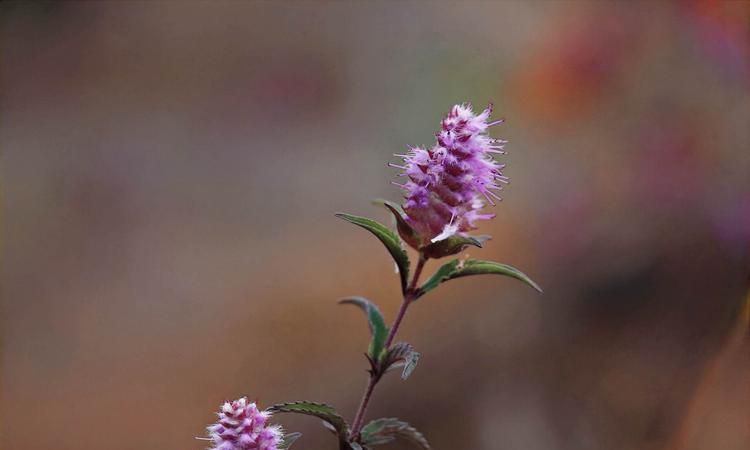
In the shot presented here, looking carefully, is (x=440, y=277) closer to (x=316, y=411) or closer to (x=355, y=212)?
(x=316, y=411)

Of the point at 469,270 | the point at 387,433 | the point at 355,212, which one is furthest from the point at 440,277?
the point at 355,212

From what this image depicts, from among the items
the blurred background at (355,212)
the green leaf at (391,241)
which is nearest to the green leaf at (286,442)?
the green leaf at (391,241)

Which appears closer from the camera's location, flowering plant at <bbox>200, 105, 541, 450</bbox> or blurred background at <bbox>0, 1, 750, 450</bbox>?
flowering plant at <bbox>200, 105, 541, 450</bbox>

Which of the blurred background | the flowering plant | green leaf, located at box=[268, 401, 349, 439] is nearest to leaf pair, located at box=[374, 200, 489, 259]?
the flowering plant

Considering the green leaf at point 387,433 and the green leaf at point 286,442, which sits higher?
the green leaf at point 387,433

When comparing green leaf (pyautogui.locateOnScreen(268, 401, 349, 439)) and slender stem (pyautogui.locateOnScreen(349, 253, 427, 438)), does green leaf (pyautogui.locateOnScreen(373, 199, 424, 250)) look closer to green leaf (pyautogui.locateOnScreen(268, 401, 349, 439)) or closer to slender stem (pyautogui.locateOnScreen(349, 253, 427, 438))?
slender stem (pyautogui.locateOnScreen(349, 253, 427, 438))

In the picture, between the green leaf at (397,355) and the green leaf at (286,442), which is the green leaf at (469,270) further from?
the green leaf at (286,442)
